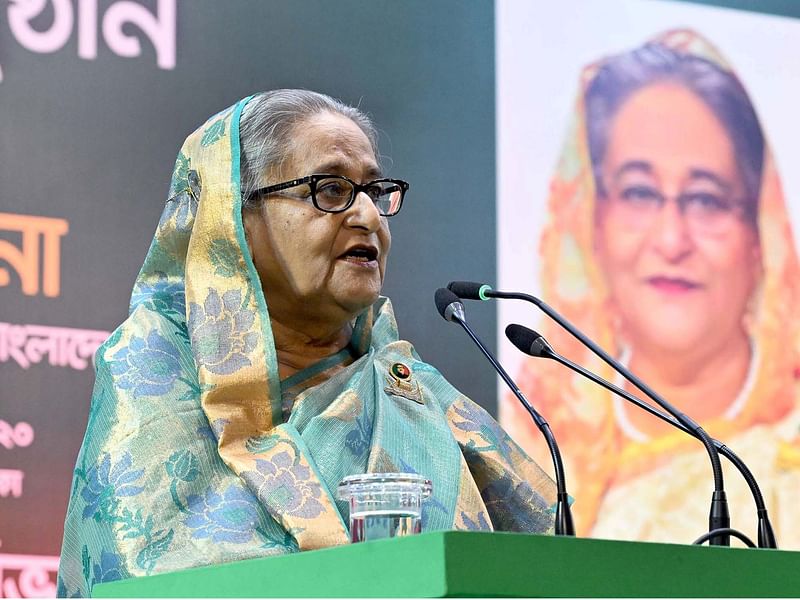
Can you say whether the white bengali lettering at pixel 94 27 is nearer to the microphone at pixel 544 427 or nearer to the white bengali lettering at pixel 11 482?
the white bengali lettering at pixel 11 482

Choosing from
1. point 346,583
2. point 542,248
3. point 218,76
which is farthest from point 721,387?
point 346,583

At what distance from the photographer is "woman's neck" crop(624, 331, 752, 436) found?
13.3 feet

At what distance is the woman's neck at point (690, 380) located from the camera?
404 cm

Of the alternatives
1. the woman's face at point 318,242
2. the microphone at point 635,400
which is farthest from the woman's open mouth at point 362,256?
the microphone at point 635,400

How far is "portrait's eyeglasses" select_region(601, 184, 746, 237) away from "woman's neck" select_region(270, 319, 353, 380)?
1.46 meters

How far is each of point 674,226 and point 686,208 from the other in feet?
0.21

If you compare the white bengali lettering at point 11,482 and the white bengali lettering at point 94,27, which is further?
the white bengali lettering at point 94,27

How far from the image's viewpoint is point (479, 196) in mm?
3918

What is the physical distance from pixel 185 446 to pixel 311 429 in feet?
0.77

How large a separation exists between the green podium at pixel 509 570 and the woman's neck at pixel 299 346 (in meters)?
1.06

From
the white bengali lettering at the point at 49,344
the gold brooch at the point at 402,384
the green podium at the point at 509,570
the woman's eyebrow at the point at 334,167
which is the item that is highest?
the woman's eyebrow at the point at 334,167

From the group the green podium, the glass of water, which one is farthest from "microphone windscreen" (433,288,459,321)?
the green podium

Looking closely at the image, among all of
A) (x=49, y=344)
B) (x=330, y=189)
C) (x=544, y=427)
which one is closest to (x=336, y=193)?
(x=330, y=189)

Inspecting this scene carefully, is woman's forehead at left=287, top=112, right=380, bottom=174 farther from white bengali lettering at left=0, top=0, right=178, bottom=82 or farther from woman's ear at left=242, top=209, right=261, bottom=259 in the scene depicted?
white bengali lettering at left=0, top=0, right=178, bottom=82
